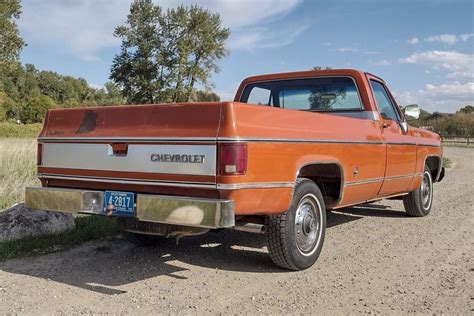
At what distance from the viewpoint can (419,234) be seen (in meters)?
6.33

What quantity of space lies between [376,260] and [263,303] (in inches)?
68.5

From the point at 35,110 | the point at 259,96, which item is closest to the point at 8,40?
the point at 259,96

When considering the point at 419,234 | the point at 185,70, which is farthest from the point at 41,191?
the point at 185,70

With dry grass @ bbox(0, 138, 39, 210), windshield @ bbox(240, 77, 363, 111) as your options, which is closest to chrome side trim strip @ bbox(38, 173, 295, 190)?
windshield @ bbox(240, 77, 363, 111)

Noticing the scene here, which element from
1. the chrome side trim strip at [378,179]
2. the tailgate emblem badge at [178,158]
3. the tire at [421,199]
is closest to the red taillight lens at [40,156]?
the tailgate emblem badge at [178,158]

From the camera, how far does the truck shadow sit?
4.47 metres

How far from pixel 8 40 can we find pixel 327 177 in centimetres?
2335

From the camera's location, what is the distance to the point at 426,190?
7.91 metres

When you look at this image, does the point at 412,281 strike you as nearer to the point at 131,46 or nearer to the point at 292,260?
the point at 292,260

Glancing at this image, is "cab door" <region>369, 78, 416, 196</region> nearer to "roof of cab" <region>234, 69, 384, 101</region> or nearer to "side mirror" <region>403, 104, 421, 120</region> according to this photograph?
"side mirror" <region>403, 104, 421, 120</region>

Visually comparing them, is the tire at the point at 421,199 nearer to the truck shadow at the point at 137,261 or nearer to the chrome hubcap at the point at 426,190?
the chrome hubcap at the point at 426,190

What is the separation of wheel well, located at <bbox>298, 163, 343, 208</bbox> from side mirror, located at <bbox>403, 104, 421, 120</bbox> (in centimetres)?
238

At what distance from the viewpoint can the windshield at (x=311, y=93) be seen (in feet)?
20.0

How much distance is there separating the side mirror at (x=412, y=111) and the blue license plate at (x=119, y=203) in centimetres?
452
